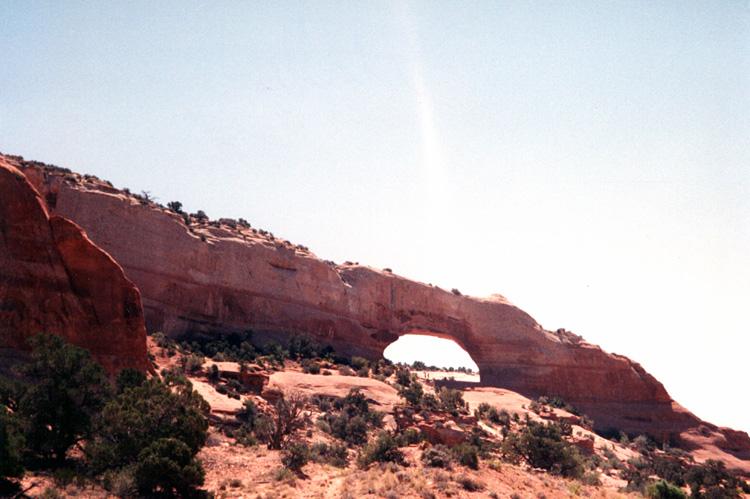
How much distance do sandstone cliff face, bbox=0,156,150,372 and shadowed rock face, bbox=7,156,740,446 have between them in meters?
11.0

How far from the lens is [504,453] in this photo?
21391 mm

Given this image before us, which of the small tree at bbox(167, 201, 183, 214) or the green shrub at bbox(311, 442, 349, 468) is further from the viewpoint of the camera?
the small tree at bbox(167, 201, 183, 214)

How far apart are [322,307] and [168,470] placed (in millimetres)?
28799

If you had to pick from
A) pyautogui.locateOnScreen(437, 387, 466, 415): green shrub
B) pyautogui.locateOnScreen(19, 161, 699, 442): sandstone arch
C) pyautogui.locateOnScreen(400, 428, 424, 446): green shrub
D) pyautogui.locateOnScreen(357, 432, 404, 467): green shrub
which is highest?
pyautogui.locateOnScreen(19, 161, 699, 442): sandstone arch

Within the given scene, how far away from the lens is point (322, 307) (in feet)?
133

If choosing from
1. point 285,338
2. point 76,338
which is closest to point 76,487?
point 76,338

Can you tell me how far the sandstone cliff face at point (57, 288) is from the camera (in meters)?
16.5

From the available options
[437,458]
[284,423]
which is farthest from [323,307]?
[437,458]

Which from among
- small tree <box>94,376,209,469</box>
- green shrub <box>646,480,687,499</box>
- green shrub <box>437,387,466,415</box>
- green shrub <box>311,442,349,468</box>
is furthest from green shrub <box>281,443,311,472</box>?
green shrub <box>437,387,466,415</box>

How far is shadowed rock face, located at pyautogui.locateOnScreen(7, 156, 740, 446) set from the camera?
3166cm

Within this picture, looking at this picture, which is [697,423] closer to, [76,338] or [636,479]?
[636,479]

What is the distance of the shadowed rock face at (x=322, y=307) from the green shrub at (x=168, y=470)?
20356mm

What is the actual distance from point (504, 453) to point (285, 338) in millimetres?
19408

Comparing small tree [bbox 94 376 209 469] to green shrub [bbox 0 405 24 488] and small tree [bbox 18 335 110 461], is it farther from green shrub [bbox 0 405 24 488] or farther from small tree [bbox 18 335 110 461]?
green shrub [bbox 0 405 24 488]
